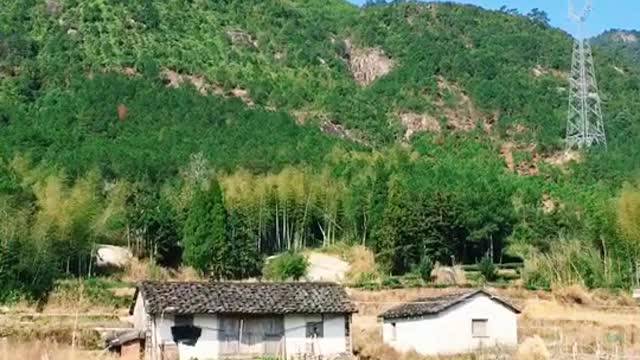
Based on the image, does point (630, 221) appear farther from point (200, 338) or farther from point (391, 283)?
point (200, 338)

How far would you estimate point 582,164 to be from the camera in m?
77.8

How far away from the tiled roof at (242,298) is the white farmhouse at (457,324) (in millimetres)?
2421

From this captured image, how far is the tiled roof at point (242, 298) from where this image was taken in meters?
29.4

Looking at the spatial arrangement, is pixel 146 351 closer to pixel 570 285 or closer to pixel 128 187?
pixel 570 285

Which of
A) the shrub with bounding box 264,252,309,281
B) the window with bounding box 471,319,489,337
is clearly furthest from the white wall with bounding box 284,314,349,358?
the shrub with bounding box 264,252,309,281

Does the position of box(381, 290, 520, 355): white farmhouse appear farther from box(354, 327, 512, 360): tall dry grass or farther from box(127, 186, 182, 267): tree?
box(127, 186, 182, 267): tree

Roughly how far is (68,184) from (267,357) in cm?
3178

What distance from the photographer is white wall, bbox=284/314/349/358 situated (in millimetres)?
30438

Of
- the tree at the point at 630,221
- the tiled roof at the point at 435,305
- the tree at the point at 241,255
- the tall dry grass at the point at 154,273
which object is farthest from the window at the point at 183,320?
the tree at the point at 630,221

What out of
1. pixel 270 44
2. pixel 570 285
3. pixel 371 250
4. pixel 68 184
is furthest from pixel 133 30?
pixel 570 285

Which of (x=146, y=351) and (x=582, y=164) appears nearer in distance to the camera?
(x=146, y=351)

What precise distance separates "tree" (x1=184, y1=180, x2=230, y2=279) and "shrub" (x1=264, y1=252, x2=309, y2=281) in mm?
2253

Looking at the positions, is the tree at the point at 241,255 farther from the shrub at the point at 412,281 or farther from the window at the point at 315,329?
the window at the point at 315,329

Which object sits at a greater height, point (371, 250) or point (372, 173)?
point (372, 173)
